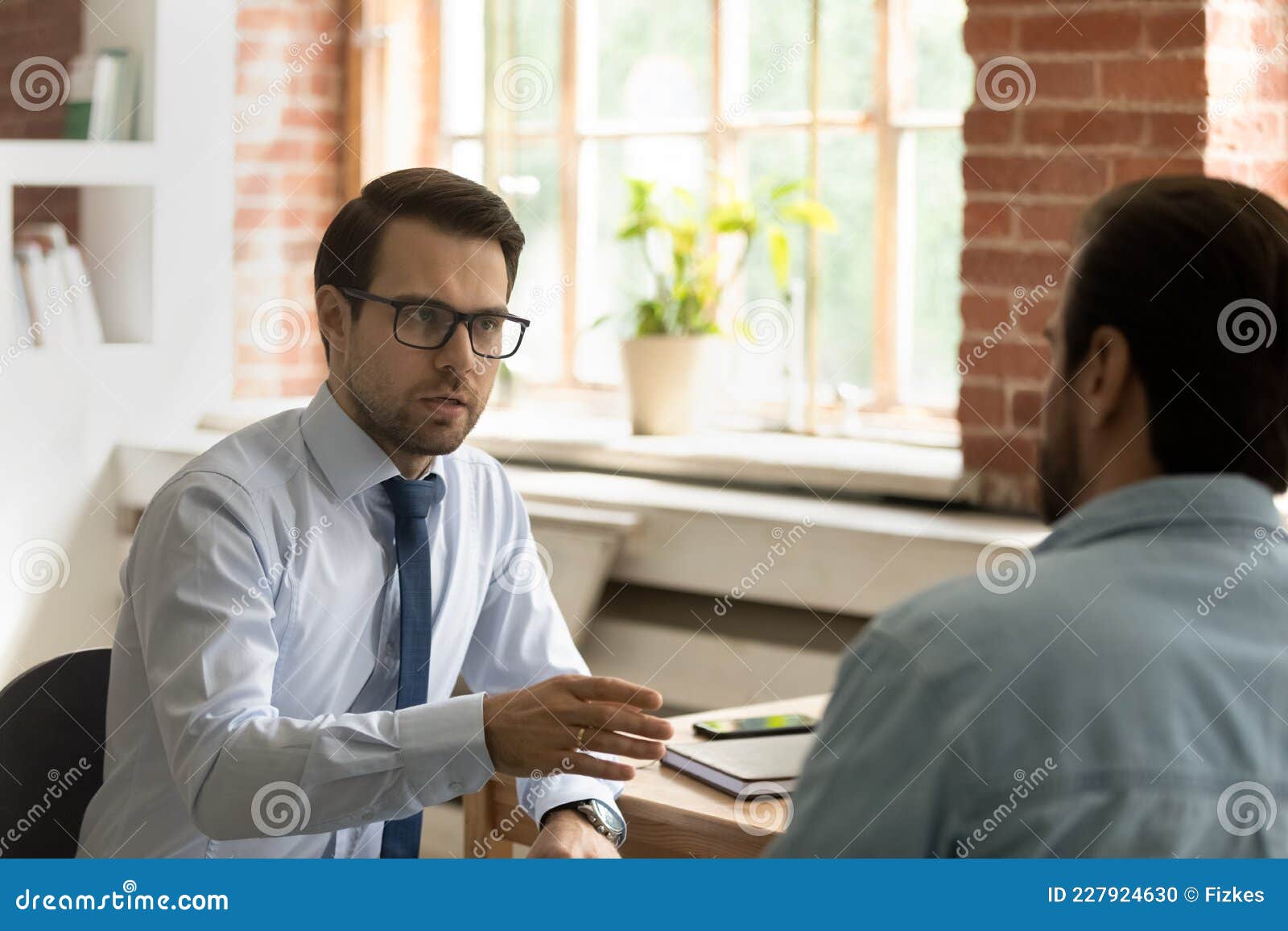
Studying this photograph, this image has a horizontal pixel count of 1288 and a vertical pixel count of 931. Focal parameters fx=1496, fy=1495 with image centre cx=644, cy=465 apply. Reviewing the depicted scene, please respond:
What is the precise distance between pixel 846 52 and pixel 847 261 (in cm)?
47

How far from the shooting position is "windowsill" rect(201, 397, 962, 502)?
303 cm

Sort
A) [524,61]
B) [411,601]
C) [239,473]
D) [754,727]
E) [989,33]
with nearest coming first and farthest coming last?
[239,473], [411,601], [754,727], [989,33], [524,61]

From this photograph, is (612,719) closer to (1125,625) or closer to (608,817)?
(608,817)

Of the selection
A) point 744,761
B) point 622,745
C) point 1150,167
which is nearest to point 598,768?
point 622,745

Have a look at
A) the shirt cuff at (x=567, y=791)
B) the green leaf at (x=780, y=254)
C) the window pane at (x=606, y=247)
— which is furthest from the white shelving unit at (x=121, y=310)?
the shirt cuff at (x=567, y=791)

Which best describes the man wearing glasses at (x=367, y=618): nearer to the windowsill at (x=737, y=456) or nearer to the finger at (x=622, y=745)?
the finger at (x=622, y=745)

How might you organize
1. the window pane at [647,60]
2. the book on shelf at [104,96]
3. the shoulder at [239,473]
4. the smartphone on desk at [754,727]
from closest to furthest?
the shoulder at [239,473]
the smartphone on desk at [754,727]
the window pane at [647,60]
the book on shelf at [104,96]

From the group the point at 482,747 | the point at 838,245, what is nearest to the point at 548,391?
the point at 838,245

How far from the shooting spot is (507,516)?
6.55 ft

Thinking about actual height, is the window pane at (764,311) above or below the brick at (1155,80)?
below

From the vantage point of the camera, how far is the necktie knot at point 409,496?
1809 millimetres

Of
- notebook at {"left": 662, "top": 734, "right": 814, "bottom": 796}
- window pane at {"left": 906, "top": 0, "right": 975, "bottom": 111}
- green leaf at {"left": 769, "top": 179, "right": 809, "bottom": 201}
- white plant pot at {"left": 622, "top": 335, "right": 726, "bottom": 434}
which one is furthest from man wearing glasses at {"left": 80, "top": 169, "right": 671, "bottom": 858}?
window pane at {"left": 906, "top": 0, "right": 975, "bottom": 111}

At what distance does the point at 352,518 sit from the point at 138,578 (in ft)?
0.85

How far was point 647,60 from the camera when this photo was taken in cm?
377
